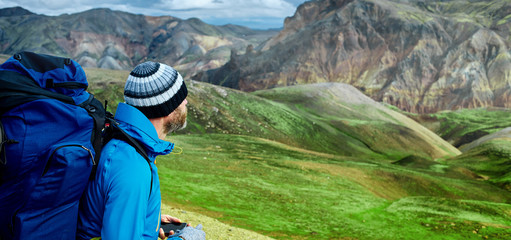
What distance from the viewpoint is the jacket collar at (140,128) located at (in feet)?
19.5

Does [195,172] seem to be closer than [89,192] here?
No

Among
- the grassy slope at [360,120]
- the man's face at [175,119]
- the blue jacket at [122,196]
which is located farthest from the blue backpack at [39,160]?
the grassy slope at [360,120]

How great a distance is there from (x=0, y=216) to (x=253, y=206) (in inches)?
1155

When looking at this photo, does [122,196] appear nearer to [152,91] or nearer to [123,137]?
[123,137]

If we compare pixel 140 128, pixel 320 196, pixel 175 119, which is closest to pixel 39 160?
pixel 140 128

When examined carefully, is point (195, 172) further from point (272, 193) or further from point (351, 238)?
point (351, 238)

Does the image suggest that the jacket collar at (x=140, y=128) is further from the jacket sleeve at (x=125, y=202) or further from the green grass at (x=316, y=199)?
the green grass at (x=316, y=199)

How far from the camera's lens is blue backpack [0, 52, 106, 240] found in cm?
506

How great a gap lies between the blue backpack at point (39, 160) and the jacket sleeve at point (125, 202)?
15.8 inches

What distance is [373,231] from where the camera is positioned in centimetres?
3161

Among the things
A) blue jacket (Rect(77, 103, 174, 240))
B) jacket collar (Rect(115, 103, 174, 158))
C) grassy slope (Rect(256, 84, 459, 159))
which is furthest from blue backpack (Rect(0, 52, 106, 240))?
grassy slope (Rect(256, 84, 459, 159))

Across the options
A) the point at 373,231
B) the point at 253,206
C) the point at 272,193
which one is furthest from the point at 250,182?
the point at 373,231

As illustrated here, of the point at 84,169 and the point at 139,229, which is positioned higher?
the point at 84,169

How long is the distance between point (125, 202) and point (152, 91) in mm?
2054
